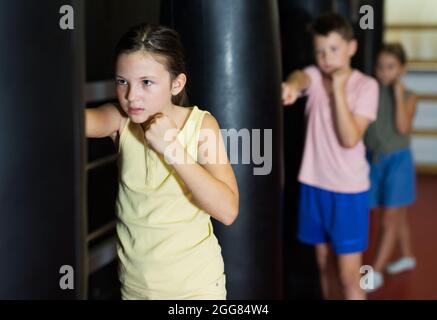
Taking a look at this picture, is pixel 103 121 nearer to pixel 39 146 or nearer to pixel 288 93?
pixel 39 146

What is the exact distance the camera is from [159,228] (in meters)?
0.55

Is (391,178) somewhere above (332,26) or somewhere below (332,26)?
below

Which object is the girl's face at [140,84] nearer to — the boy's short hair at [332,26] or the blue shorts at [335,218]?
the boy's short hair at [332,26]

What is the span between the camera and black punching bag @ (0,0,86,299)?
21.8 inches

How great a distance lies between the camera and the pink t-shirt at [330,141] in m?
1.04

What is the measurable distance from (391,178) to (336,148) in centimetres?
76

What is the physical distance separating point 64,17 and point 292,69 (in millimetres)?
604

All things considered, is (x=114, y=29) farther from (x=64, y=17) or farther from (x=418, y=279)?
(x=418, y=279)

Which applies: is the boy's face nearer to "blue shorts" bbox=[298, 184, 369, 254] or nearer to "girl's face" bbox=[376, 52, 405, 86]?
"blue shorts" bbox=[298, 184, 369, 254]

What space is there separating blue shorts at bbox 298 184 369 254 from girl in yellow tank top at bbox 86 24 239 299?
1.96ft

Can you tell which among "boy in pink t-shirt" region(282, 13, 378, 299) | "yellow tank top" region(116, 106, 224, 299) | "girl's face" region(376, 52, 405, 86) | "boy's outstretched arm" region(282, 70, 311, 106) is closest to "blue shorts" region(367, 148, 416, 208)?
"girl's face" region(376, 52, 405, 86)

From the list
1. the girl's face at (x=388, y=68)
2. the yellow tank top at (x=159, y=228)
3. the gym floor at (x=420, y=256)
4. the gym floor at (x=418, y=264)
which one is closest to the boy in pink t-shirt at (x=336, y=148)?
the gym floor at (x=418, y=264)

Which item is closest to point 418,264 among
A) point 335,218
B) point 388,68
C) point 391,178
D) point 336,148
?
point 391,178
